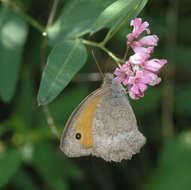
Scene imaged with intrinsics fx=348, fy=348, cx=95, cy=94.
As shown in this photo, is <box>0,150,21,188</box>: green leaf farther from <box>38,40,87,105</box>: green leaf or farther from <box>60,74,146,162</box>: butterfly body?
<box>38,40,87,105</box>: green leaf

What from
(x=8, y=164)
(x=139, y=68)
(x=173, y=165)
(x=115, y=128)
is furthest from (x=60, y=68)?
(x=173, y=165)

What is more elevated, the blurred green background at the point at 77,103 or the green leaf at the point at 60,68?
the green leaf at the point at 60,68

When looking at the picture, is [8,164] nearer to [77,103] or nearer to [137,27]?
[77,103]

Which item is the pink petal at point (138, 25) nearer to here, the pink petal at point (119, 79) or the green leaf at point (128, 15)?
the green leaf at point (128, 15)

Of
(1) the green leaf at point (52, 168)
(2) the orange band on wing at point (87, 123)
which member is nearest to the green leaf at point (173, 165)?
(1) the green leaf at point (52, 168)

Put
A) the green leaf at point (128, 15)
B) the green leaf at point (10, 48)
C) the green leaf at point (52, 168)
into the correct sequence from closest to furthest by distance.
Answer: the green leaf at point (128, 15) → the green leaf at point (10, 48) → the green leaf at point (52, 168)

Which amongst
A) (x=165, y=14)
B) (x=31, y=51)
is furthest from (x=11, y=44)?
(x=165, y=14)
